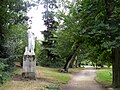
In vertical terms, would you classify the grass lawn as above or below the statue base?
below

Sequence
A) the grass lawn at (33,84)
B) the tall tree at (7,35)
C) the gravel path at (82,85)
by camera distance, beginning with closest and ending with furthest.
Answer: the grass lawn at (33,84) < the gravel path at (82,85) < the tall tree at (7,35)

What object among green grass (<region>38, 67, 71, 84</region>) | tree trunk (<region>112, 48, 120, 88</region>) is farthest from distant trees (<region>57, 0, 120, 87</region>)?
green grass (<region>38, 67, 71, 84</region>)

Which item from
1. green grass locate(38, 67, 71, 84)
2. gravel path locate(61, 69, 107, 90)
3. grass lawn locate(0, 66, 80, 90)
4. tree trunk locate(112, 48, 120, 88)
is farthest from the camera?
green grass locate(38, 67, 71, 84)

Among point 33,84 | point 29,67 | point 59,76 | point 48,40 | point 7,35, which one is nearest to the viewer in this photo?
point 33,84

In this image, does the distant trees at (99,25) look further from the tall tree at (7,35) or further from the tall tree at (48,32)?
the tall tree at (48,32)

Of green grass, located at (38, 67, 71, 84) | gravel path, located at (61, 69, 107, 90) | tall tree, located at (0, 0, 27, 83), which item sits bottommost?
gravel path, located at (61, 69, 107, 90)

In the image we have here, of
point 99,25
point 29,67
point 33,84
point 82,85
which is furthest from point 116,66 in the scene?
point 29,67

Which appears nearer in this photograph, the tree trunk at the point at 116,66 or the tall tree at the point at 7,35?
the tree trunk at the point at 116,66

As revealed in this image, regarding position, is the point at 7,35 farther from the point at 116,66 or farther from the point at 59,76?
the point at 116,66

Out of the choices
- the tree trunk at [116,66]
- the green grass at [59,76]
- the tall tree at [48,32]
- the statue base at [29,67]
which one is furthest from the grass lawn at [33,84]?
→ the tall tree at [48,32]

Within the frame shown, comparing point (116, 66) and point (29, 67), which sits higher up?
point (116, 66)

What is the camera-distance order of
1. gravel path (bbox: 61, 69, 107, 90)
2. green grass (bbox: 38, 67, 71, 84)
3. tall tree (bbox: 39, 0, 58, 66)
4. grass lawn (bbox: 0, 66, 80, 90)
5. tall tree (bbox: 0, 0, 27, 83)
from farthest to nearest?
1. tall tree (bbox: 39, 0, 58, 66)
2. green grass (bbox: 38, 67, 71, 84)
3. tall tree (bbox: 0, 0, 27, 83)
4. gravel path (bbox: 61, 69, 107, 90)
5. grass lawn (bbox: 0, 66, 80, 90)

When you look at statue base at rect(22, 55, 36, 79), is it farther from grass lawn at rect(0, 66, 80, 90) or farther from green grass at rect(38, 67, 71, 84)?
green grass at rect(38, 67, 71, 84)

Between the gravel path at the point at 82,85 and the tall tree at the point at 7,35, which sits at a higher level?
the tall tree at the point at 7,35
